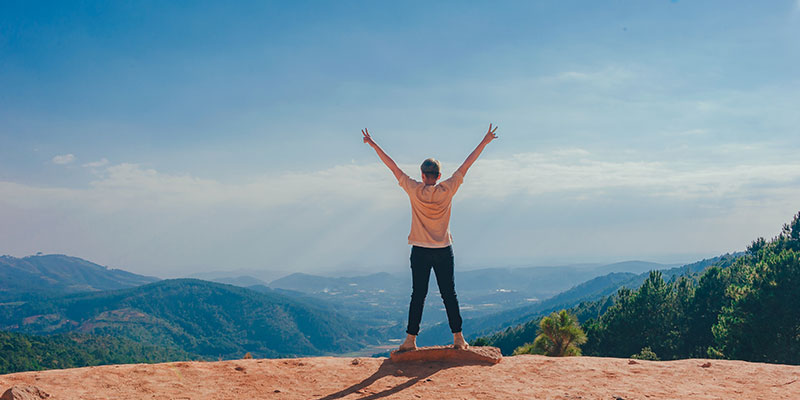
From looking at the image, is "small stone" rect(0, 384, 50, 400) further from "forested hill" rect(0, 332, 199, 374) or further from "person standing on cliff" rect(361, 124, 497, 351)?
"forested hill" rect(0, 332, 199, 374)

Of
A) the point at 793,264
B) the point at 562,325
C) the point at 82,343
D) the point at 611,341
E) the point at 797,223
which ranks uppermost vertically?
the point at 797,223

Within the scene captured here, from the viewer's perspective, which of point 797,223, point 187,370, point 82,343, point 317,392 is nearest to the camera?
point 317,392

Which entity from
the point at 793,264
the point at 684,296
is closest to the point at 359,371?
the point at 793,264

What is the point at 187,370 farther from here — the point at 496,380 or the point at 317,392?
the point at 496,380

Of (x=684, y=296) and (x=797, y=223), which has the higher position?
(x=797, y=223)

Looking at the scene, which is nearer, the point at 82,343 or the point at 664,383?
the point at 664,383

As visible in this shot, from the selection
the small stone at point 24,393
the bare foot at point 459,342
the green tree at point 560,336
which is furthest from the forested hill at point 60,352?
the bare foot at point 459,342

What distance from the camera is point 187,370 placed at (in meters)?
7.69

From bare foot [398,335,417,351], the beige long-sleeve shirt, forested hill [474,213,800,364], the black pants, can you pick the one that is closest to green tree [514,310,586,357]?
forested hill [474,213,800,364]

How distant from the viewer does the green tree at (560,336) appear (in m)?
25.3

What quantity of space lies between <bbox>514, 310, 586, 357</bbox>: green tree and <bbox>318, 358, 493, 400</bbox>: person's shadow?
62.6 ft

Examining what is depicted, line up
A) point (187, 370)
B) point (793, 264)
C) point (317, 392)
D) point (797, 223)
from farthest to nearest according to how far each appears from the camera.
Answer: point (797, 223)
point (793, 264)
point (187, 370)
point (317, 392)

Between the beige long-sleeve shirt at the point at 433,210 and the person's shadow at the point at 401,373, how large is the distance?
1959mm

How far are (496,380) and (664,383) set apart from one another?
8.10ft
